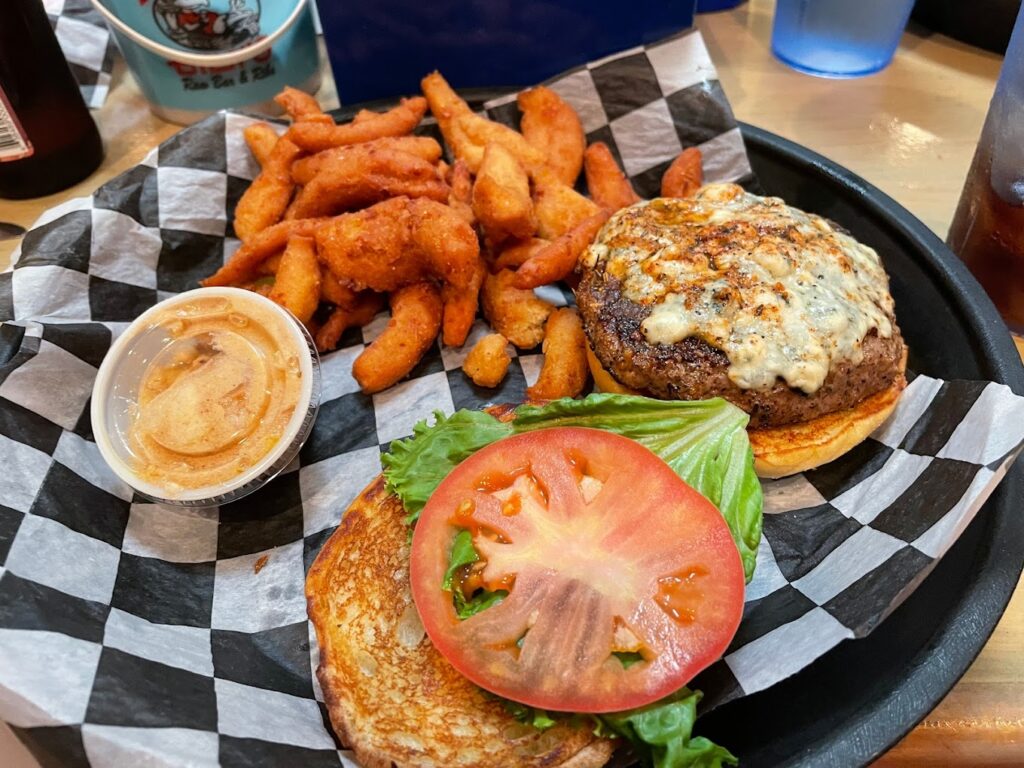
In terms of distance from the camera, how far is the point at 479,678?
117 cm

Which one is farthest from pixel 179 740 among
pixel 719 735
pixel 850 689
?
pixel 850 689

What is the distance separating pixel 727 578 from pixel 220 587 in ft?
3.34

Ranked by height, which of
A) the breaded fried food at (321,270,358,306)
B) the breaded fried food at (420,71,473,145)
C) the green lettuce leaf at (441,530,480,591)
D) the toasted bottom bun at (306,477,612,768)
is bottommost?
the toasted bottom bun at (306,477,612,768)

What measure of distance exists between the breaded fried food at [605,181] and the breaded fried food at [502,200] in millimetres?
254

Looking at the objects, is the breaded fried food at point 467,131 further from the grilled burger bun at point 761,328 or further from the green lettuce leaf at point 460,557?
the green lettuce leaf at point 460,557

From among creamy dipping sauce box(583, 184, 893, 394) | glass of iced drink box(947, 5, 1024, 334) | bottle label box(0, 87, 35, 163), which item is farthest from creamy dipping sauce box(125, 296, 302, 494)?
glass of iced drink box(947, 5, 1024, 334)

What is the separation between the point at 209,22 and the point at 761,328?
1.80 m

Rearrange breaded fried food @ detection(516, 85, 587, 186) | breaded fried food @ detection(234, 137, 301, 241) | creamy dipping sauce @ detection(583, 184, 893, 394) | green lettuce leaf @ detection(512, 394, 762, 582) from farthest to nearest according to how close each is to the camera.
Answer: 1. breaded fried food @ detection(516, 85, 587, 186)
2. breaded fried food @ detection(234, 137, 301, 241)
3. creamy dipping sauce @ detection(583, 184, 893, 394)
4. green lettuce leaf @ detection(512, 394, 762, 582)

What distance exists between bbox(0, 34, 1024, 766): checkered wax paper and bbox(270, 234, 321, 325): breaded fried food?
0.61 ft

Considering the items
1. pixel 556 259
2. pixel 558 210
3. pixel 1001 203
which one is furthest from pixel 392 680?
pixel 1001 203

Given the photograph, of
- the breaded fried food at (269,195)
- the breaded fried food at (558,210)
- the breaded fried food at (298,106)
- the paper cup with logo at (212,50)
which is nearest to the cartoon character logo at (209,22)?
the paper cup with logo at (212,50)

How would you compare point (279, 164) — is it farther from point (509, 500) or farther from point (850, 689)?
point (850, 689)

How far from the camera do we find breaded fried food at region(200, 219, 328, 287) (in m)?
1.91

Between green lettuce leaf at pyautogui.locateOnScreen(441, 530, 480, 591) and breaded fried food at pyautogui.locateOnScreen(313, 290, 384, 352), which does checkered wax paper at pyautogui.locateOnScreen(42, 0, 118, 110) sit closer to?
breaded fried food at pyautogui.locateOnScreen(313, 290, 384, 352)
